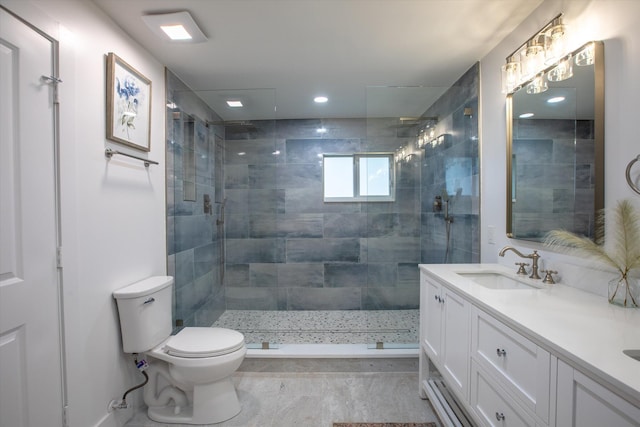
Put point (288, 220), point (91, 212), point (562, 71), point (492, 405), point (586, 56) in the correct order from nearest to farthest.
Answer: point (492, 405), point (586, 56), point (562, 71), point (91, 212), point (288, 220)

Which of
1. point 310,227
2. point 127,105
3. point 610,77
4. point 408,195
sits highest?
point 127,105

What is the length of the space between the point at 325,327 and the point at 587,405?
2414 millimetres

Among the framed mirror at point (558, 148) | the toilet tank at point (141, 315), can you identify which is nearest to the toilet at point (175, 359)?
the toilet tank at point (141, 315)

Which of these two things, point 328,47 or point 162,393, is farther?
point 328,47

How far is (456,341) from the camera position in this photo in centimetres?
Answer: 140

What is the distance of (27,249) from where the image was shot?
1155 mm

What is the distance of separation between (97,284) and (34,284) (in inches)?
13.1

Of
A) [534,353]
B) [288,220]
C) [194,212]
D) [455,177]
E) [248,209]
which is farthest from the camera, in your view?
[288,220]

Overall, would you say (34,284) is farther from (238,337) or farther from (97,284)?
(238,337)

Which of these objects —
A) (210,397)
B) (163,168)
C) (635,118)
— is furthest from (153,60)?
(635,118)

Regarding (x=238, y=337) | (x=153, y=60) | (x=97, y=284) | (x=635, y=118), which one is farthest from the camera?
(x=153, y=60)

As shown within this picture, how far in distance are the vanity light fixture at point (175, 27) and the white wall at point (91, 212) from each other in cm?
26

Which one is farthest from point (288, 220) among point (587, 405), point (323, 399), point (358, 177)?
point (587, 405)

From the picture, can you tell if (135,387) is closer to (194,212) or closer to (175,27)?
(194,212)
